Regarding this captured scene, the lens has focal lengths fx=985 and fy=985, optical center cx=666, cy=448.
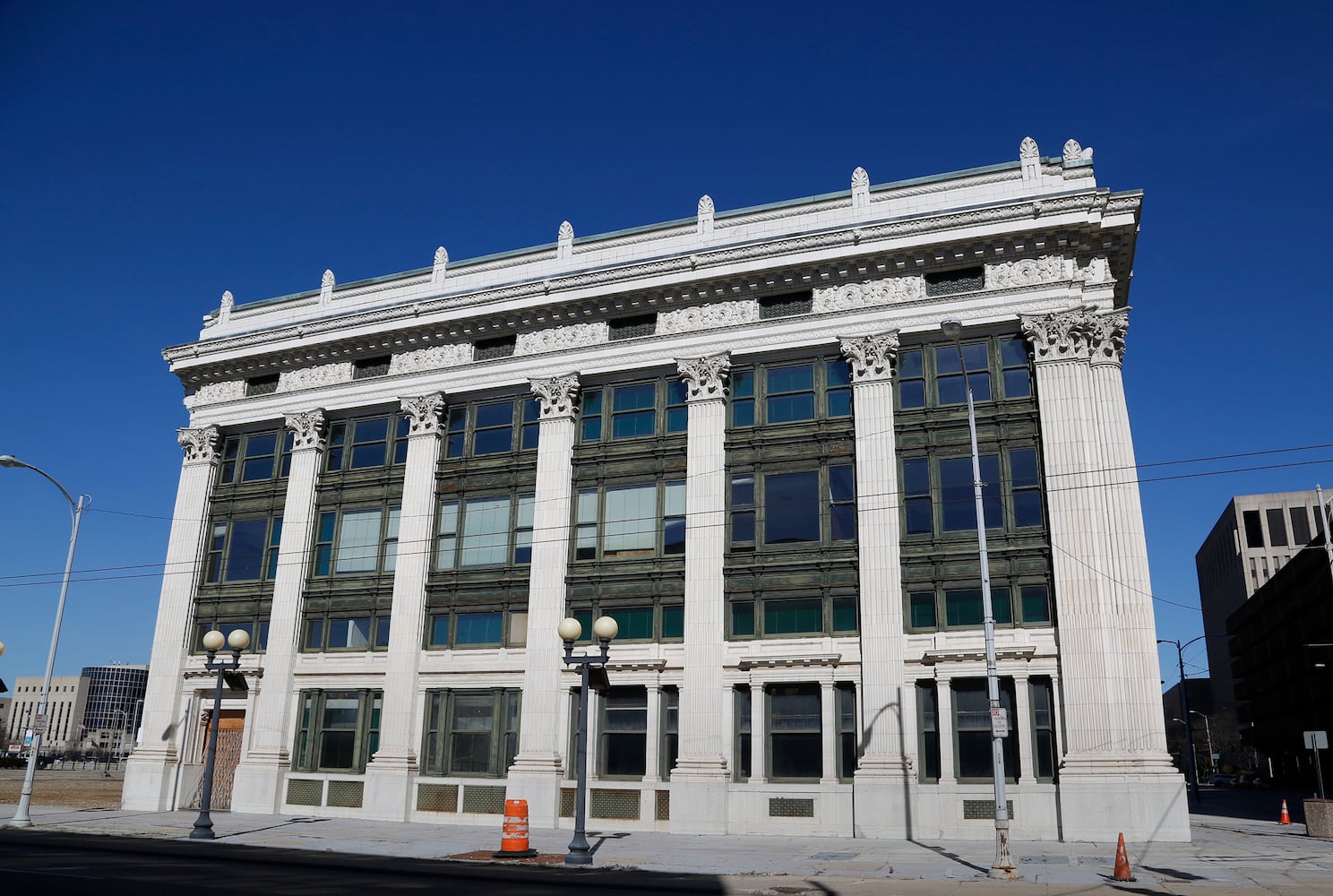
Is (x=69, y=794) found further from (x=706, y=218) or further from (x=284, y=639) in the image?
(x=706, y=218)

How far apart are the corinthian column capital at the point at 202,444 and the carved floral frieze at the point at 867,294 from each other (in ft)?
85.3

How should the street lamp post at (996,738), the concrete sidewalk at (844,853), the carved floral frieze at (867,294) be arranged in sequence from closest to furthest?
1. the concrete sidewalk at (844,853)
2. the street lamp post at (996,738)
3. the carved floral frieze at (867,294)

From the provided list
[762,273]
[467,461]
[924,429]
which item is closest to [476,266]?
[467,461]

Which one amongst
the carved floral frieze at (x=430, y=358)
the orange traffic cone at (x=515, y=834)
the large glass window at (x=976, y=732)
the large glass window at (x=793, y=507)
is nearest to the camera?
the orange traffic cone at (x=515, y=834)

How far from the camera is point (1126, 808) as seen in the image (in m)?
26.2

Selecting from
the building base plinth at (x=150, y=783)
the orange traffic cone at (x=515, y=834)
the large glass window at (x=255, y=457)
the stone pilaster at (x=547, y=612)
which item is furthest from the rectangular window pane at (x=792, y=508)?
the building base plinth at (x=150, y=783)

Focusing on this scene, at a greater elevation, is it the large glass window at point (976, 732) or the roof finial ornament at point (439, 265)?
the roof finial ornament at point (439, 265)

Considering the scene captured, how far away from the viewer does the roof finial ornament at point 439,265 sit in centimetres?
4034

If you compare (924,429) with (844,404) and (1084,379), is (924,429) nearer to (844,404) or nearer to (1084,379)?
(844,404)

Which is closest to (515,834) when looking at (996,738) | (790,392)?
(996,738)

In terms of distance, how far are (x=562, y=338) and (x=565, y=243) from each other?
13.4 ft

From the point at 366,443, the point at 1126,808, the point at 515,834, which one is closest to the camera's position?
the point at 515,834

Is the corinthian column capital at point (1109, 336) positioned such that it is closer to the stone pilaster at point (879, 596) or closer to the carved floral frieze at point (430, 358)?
the stone pilaster at point (879, 596)

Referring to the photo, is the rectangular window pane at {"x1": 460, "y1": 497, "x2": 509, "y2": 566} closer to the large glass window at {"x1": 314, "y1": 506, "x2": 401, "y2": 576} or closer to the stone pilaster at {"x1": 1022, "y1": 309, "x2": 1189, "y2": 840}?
the large glass window at {"x1": 314, "y1": 506, "x2": 401, "y2": 576}
